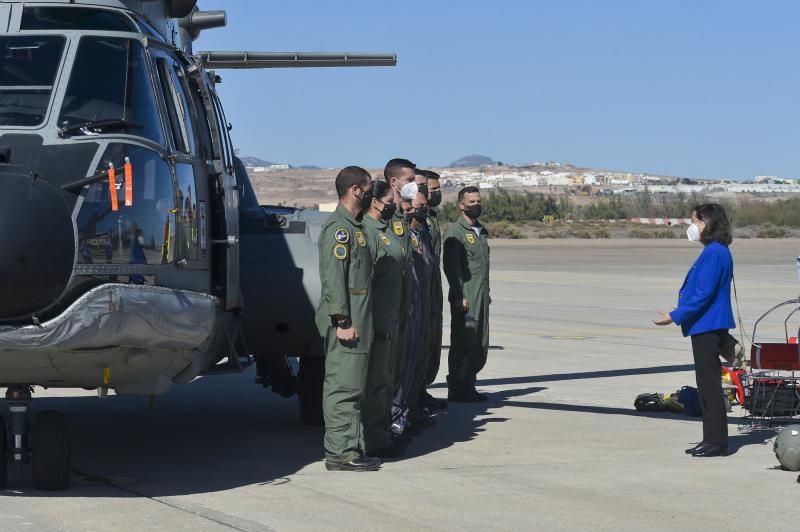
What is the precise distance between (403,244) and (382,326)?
2.66 feet

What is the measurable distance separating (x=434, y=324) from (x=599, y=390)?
2.47 meters

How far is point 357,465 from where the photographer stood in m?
8.30

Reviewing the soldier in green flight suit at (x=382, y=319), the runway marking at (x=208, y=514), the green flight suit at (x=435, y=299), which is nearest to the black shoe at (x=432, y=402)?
the green flight suit at (x=435, y=299)

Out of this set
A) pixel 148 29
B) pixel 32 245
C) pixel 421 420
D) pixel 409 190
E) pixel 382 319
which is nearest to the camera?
pixel 32 245

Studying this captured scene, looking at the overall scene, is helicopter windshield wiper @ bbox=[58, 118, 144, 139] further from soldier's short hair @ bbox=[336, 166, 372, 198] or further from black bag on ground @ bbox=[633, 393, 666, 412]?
black bag on ground @ bbox=[633, 393, 666, 412]

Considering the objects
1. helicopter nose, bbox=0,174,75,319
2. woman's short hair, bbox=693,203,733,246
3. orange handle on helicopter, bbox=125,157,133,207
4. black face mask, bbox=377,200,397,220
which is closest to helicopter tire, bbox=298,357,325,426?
black face mask, bbox=377,200,397,220

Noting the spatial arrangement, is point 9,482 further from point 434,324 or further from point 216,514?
point 434,324

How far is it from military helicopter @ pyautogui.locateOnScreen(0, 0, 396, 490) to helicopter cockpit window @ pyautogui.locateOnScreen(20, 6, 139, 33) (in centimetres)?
1

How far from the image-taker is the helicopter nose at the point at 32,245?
22.0 feet

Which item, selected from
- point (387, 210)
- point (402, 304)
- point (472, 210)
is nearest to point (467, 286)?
point (472, 210)

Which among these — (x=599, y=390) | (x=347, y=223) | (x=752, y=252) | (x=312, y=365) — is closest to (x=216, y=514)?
(x=347, y=223)

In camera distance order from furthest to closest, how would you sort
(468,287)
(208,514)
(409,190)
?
(468,287) < (409,190) < (208,514)

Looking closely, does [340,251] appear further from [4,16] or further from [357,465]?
[4,16]

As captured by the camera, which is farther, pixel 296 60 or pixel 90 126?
pixel 296 60
